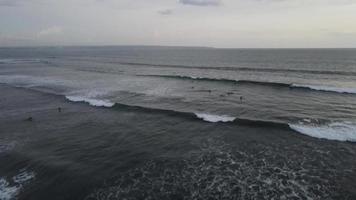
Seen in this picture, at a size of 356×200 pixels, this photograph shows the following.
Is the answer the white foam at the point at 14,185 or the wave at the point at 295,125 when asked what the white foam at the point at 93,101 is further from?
the white foam at the point at 14,185

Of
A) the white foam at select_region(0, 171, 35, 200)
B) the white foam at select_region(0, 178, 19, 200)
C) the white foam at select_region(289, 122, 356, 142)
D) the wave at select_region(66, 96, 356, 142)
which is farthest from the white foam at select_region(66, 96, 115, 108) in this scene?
the white foam at select_region(289, 122, 356, 142)

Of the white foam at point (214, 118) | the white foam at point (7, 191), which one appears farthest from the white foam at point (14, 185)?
the white foam at point (214, 118)

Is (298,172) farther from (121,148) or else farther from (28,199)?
(28,199)

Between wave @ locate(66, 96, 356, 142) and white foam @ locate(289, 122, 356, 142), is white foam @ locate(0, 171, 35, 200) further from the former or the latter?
white foam @ locate(289, 122, 356, 142)

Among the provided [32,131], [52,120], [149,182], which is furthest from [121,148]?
[52,120]

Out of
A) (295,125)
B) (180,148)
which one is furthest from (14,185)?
(295,125)

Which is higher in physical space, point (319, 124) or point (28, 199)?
point (319, 124)

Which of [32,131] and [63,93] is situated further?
[63,93]

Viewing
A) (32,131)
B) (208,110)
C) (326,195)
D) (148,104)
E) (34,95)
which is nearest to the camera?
(326,195)
